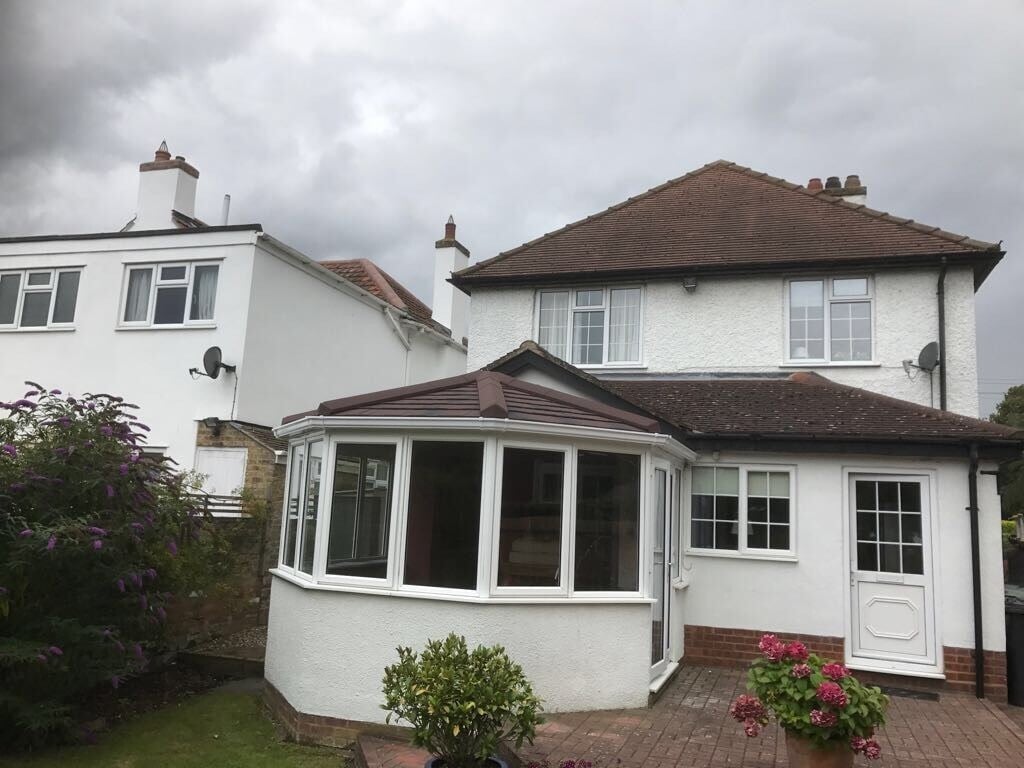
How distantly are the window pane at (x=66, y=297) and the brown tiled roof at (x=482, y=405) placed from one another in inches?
381

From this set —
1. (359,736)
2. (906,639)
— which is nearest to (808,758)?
(359,736)

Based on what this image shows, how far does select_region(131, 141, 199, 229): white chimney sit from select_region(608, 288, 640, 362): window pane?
9.23 metres

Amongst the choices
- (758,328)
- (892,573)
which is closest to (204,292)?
(758,328)

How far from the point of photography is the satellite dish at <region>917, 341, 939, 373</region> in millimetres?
11109

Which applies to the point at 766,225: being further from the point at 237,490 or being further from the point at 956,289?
the point at 237,490

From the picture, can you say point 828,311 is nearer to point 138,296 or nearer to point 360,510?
point 360,510

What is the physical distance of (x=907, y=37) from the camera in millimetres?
10469

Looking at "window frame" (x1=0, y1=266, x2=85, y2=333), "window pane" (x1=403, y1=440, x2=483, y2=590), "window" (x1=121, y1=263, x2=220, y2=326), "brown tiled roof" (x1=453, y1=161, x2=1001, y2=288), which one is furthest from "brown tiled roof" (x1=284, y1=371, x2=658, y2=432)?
"window frame" (x1=0, y1=266, x2=85, y2=333)

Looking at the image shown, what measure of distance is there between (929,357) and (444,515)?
828 cm

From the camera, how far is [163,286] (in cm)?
1396

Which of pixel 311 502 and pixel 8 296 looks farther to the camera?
pixel 8 296

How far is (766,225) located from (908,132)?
2610 mm

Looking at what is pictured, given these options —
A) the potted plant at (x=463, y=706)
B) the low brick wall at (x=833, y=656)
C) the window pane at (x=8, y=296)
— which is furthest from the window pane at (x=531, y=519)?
the window pane at (x=8, y=296)

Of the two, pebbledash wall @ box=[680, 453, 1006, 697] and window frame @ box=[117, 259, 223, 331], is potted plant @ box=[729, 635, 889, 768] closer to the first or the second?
pebbledash wall @ box=[680, 453, 1006, 697]
